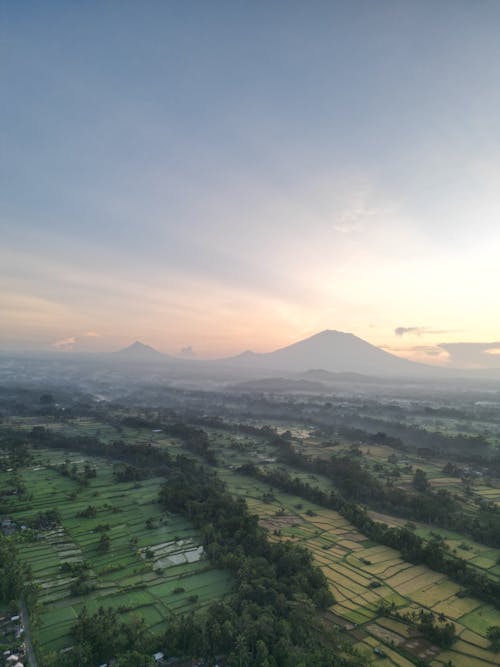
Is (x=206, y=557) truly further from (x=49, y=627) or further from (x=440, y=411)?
(x=440, y=411)

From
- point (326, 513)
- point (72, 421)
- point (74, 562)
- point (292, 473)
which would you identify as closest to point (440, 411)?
point (292, 473)

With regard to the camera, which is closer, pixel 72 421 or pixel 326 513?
pixel 326 513

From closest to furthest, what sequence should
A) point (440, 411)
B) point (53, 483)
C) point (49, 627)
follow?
point (49, 627), point (53, 483), point (440, 411)

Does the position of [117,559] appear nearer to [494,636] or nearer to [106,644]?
[106,644]

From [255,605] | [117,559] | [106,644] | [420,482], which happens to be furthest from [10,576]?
[420,482]

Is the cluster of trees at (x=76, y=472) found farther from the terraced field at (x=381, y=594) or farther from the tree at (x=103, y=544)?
the terraced field at (x=381, y=594)


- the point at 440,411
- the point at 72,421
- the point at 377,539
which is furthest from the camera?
the point at 440,411

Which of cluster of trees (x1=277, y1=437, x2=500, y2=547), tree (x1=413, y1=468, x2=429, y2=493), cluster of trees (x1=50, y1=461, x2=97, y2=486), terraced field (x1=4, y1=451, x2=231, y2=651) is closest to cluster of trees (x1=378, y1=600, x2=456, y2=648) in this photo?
terraced field (x1=4, y1=451, x2=231, y2=651)
